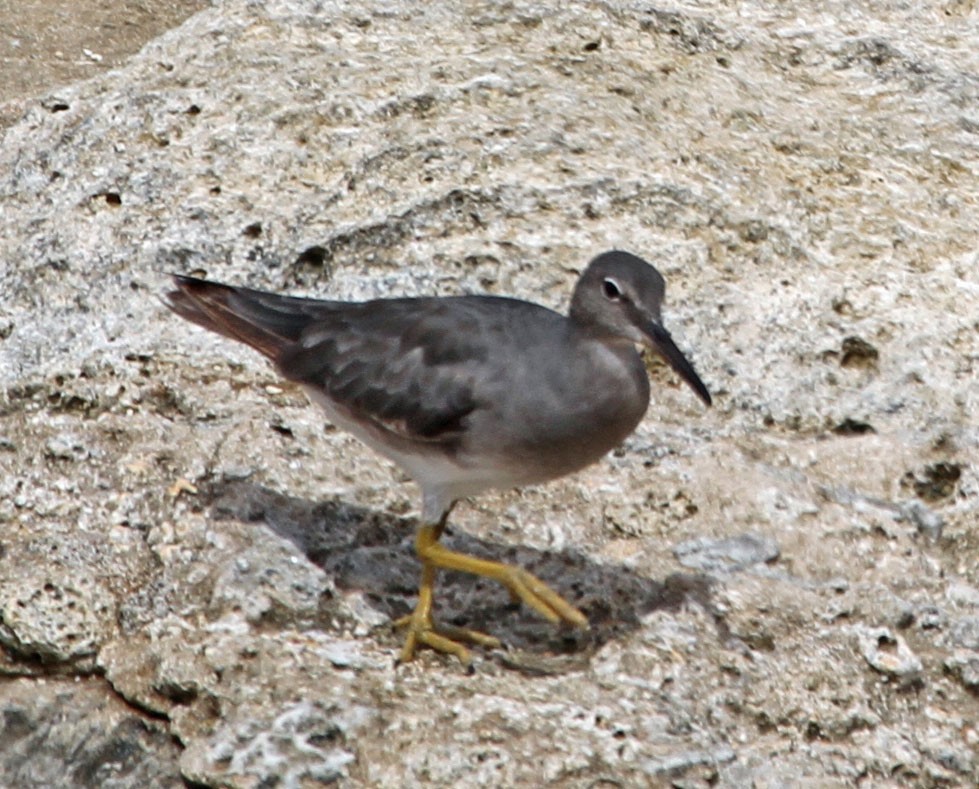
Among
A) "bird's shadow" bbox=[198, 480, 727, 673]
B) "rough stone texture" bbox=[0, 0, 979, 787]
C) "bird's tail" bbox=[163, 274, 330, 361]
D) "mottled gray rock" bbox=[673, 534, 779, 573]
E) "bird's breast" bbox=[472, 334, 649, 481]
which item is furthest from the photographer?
"bird's tail" bbox=[163, 274, 330, 361]

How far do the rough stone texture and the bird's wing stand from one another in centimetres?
43

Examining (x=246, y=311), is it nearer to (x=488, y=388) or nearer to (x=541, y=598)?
(x=488, y=388)

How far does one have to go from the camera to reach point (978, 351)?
7211 mm

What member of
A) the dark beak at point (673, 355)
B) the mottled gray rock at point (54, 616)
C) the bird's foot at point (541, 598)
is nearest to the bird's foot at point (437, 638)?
the bird's foot at point (541, 598)

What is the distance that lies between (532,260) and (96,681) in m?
2.76

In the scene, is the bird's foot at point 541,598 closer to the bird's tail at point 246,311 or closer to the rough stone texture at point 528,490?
the rough stone texture at point 528,490

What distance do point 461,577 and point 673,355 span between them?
130cm

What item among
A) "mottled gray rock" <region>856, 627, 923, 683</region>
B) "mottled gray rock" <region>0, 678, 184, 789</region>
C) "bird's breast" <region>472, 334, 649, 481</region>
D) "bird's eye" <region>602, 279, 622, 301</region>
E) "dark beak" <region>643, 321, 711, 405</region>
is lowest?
"mottled gray rock" <region>0, 678, 184, 789</region>

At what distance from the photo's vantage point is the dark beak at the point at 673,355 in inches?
229

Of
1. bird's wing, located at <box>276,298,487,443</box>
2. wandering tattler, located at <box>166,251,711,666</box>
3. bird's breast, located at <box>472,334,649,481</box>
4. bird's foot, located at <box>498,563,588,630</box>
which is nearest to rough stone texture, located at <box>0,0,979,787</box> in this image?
bird's foot, located at <box>498,563,588,630</box>

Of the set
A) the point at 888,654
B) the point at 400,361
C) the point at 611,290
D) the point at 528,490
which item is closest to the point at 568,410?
the point at 611,290

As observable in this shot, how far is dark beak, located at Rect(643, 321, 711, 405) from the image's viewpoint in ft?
19.1

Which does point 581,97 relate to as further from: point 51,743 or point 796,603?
point 51,743

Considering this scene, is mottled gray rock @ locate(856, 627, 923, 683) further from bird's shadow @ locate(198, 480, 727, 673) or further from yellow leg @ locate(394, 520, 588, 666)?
yellow leg @ locate(394, 520, 588, 666)
